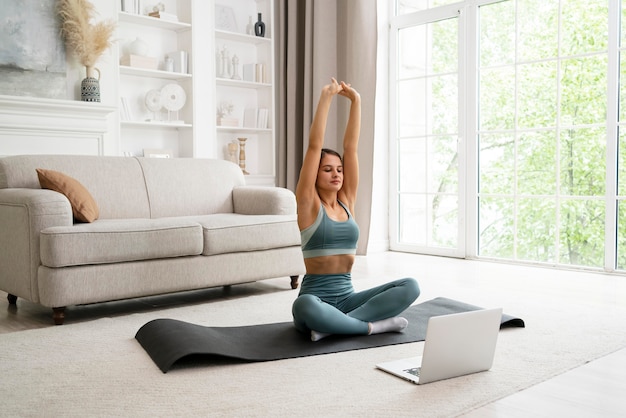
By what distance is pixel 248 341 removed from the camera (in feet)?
7.94

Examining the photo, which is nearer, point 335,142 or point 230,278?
point 230,278

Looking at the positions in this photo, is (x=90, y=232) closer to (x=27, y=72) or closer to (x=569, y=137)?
(x=27, y=72)

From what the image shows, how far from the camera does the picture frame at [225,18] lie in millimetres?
5434

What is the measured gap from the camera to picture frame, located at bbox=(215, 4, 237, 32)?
5.43 meters

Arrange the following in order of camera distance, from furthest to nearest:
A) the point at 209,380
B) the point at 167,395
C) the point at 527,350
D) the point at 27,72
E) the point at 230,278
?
the point at 27,72
the point at 230,278
the point at 527,350
the point at 209,380
the point at 167,395

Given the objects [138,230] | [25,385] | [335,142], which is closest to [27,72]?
[138,230]

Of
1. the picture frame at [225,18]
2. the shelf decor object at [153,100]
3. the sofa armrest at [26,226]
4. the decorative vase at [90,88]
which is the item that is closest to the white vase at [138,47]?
the shelf decor object at [153,100]

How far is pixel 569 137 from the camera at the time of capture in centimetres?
432

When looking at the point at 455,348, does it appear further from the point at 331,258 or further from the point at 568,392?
the point at 331,258

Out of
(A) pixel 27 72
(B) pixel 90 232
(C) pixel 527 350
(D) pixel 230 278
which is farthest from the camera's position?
(A) pixel 27 72

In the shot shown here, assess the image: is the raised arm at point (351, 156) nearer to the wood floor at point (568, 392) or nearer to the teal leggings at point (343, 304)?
the teal leggings at point (343, 304)

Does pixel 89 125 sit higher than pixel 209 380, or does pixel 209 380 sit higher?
pixel 89 125

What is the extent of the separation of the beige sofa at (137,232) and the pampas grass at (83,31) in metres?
1.09

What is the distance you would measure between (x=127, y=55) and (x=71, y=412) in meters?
3.63
